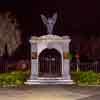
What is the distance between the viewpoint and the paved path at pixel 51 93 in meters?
18.4

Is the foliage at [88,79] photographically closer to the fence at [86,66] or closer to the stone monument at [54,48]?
the stone monument at [54,48]

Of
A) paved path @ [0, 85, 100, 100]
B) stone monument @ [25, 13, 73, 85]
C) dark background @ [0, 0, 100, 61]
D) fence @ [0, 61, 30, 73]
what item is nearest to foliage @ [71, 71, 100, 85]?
stone monument @ [25, 13, 73, 85]

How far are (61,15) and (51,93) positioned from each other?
38.6 ft

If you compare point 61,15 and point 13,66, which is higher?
point 61,15

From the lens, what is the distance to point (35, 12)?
3084cm

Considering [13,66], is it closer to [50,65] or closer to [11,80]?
[50,65]

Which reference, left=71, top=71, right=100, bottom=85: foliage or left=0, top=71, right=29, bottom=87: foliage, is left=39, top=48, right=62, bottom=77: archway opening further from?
left=0, top=71, right=29, bottom=87: foliage

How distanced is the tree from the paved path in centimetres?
865

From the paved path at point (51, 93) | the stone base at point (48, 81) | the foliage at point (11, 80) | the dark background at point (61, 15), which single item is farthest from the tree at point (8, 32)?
the paved path at point (51, 93)

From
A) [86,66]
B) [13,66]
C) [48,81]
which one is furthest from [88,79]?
[13,66]

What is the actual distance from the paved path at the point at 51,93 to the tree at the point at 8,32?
8.65m

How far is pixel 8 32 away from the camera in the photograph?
31016 mm

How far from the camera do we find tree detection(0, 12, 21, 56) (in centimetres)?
3088

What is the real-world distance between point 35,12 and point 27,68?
158 inches
